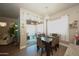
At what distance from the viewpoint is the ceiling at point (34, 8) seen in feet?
7.39

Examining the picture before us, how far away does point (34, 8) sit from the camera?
2279 mm

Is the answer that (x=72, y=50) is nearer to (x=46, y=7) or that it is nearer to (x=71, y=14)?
(x=71, y=14)

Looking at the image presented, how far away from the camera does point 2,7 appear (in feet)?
7.42

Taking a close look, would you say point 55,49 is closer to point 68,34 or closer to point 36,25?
point 68,34

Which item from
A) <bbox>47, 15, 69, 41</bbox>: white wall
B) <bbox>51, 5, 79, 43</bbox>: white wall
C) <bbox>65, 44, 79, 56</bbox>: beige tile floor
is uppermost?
<bbox>51, 5, 79, 43</bbox>: white wall

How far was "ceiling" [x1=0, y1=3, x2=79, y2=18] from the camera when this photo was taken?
2251mm

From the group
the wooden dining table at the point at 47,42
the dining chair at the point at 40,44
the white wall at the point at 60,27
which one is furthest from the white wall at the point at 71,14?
the dining chair at the point at 40,44

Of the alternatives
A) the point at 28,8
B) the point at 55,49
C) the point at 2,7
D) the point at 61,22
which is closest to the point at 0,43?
the point at 2,7

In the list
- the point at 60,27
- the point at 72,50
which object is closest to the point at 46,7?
the point at 60,27

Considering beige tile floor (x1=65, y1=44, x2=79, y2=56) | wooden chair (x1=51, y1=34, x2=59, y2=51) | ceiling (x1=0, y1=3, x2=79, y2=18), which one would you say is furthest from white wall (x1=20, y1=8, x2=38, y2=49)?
beige tile floor (x1=65, y1=44, x2=79, y2=56)

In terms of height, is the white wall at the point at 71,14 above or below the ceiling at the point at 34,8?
below

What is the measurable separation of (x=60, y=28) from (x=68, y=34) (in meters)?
0.18

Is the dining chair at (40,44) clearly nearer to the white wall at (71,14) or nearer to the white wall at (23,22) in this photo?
the white wall at (23,22)

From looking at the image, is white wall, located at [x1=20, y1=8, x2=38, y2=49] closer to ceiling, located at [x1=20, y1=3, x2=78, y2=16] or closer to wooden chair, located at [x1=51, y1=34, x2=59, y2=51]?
ceiling, located at [x1=20, y1=3, x2=78, y2=16]
